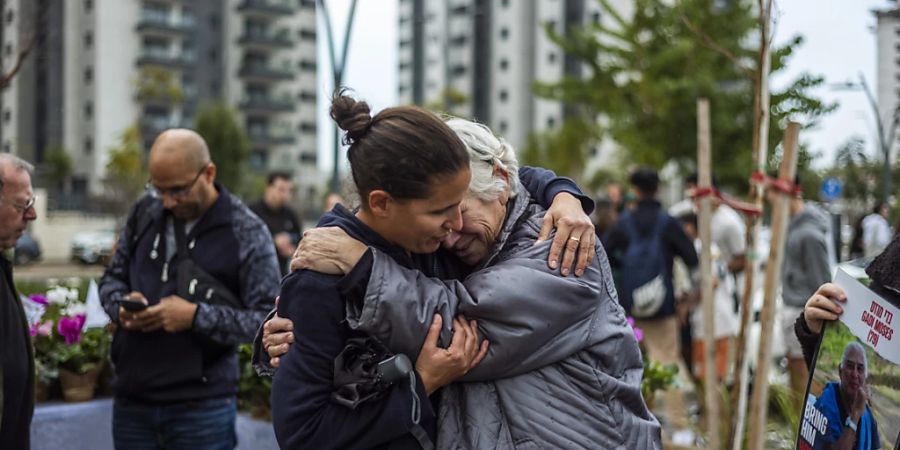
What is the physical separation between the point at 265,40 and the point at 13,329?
7049cm

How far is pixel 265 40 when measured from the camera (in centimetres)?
7112

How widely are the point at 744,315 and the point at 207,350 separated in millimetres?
2208

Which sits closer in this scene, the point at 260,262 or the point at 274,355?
the point at 274,355

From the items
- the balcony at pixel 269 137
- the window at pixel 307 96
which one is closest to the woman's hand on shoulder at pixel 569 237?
the balcony at pixel 269 137

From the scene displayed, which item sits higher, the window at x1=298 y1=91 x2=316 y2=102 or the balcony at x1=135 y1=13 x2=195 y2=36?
the balcony at x1=135 y1=13 x2=195 y2=36

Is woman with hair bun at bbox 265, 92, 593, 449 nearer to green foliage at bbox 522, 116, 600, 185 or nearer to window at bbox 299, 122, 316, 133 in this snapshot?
green foliage at bbox 522, 116, 600, 185

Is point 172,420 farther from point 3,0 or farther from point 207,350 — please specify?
point 3,0

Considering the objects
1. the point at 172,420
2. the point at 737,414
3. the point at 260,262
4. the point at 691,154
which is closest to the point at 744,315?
the point at 737,414

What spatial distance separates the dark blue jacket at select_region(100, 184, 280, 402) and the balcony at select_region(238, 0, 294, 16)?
228ft

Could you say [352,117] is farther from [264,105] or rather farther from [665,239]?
[264,105]

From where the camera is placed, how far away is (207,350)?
3.71 metres

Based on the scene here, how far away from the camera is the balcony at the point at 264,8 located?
70.6 metres

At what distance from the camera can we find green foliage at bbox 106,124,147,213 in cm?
4128

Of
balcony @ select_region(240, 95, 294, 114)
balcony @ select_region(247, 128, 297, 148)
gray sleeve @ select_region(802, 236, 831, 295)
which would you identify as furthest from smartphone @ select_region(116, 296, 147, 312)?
balcony @ select_region(240, 95, 294, 114)
